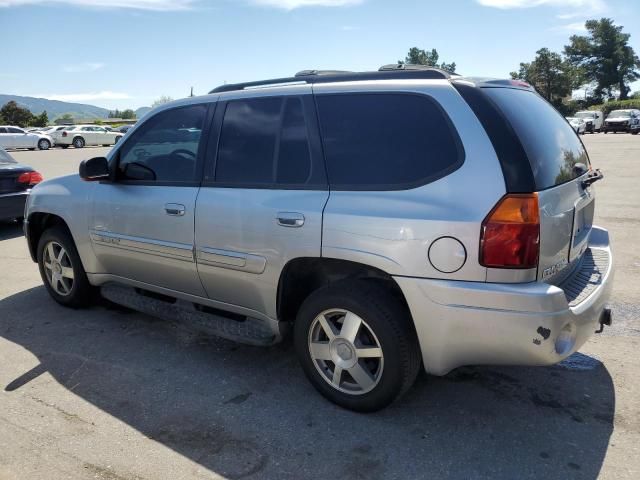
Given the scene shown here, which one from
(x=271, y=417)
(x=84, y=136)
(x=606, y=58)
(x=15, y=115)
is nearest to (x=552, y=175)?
(x=271, y=417)

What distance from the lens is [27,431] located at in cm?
305

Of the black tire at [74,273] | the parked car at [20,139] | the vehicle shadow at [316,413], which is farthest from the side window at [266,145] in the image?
the parked car at [20,139]

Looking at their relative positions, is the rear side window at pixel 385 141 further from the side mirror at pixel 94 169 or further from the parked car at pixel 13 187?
the parked car at pixel 13 187

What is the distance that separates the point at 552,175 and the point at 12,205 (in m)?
7.81

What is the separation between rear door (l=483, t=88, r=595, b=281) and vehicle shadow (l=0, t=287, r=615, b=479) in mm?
847

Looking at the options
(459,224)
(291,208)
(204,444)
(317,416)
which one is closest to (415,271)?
(459,224)

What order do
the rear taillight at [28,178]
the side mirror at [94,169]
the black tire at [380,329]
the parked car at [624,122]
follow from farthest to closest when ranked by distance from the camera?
the parked car at [624,122] → the rear taillight at [28,178] → the side mirror at [94,169] → the black tire at [380,329]

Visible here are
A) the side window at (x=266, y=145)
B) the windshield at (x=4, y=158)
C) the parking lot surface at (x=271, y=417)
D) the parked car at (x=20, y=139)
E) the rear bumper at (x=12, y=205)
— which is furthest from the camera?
the parked car at (x=20, y=139)

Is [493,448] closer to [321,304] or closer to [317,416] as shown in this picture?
[317,416]

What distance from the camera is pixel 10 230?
8.83m

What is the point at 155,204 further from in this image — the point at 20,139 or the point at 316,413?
the point at 20,139

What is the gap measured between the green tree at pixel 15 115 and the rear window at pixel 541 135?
2541 inches

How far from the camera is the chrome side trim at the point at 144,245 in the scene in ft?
12.4

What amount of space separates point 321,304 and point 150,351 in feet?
5.39
